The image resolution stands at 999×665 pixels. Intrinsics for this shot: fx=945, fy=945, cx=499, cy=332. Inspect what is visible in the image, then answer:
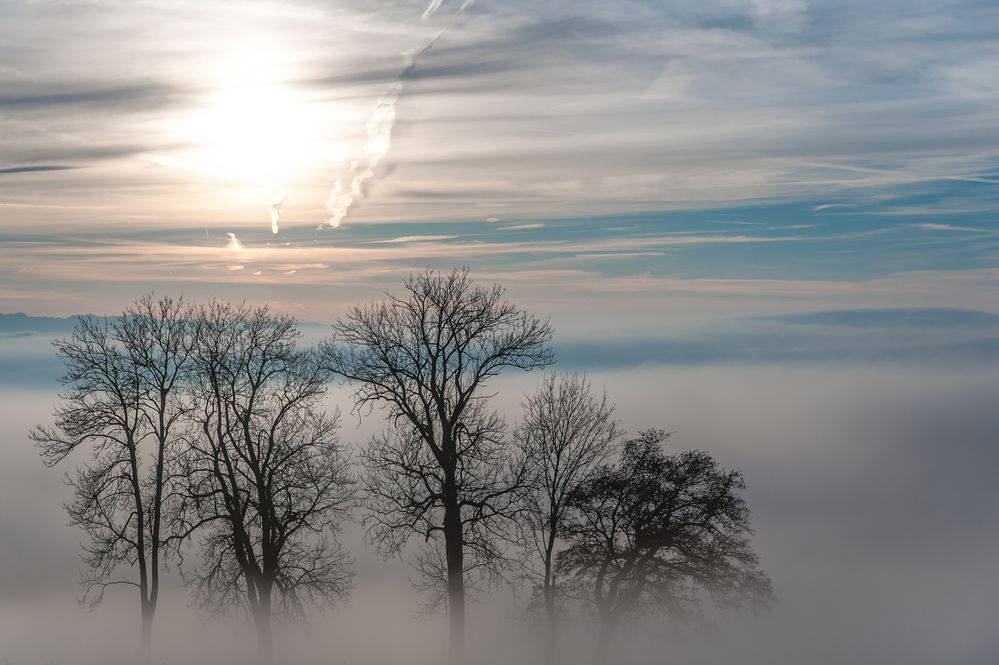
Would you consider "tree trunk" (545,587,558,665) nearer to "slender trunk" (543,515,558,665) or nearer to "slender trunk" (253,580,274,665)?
"slender trunk" (543,515,558,665)

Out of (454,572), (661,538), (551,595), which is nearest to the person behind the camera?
(454,572)

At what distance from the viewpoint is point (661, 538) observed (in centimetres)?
3341

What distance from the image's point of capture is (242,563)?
31766 mm

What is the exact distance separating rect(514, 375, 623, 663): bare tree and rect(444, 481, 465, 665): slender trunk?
19.0ft

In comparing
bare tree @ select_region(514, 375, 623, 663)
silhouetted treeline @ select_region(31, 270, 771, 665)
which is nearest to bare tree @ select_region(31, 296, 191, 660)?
silhouetted treeline @ select_region(31, 270, 771, 665)

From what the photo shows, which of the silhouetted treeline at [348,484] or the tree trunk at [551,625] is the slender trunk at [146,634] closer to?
the silhouetted treeline at [348,484]

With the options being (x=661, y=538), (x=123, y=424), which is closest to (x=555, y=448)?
(x=661, y=538)

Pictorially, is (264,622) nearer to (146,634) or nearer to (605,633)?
(146,634)

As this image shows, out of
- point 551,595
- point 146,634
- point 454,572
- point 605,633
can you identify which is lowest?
point 605,633

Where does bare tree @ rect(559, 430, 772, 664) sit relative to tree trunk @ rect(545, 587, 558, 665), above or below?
above

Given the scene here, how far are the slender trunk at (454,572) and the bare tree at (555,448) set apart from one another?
19.0ft

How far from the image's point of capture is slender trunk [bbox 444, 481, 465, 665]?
29.8m

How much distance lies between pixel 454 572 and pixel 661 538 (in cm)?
793

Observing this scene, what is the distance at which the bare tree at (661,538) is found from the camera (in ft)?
108
